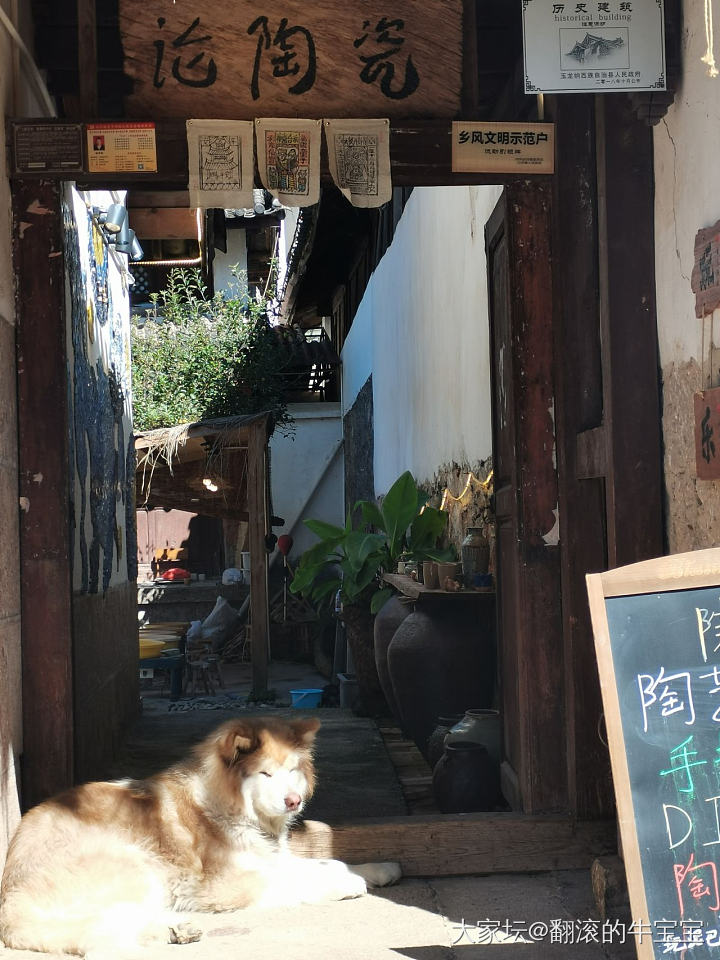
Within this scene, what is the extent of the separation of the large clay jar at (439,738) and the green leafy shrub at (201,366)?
11540 millimetres

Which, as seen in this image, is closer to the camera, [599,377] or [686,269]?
[686,269]

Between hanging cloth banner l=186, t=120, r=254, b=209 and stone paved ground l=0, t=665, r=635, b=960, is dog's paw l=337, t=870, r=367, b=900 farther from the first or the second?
hanging cloth banner l=186, t=120, r=254, b=209

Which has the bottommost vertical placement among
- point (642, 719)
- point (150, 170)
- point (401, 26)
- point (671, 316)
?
point (642, 719)

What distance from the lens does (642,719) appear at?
2609 millimetres

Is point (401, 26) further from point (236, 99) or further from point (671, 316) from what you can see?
point (671, 316)

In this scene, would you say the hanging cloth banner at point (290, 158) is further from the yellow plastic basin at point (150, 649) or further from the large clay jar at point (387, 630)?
the yellow plastic basin at point (150, 649)

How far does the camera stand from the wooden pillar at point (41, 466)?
14.1ft

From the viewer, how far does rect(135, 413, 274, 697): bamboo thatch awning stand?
1055 cm

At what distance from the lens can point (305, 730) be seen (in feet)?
13.3

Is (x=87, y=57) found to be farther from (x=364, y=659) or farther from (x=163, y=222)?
(x=163, y=222)

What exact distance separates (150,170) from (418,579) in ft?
11.2

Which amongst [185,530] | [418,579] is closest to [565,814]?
[418,579]

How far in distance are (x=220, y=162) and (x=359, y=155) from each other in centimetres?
56

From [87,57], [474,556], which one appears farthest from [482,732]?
[87,57]
